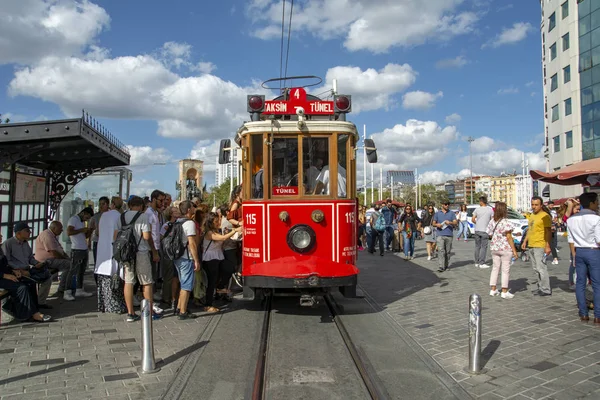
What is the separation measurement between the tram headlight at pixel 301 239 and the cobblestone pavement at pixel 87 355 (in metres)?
1.77

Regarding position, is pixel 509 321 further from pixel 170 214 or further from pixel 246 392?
pixel 170 214

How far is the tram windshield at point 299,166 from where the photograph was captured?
7.56m

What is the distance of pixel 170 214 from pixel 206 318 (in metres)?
1.89

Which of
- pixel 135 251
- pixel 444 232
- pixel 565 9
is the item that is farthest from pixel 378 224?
pixel 565 9

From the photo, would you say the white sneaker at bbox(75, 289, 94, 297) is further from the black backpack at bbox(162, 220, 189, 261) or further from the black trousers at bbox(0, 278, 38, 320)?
the black backpack at bbox(162, 220, 189, 261)

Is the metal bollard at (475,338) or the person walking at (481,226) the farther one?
the person walking at (481,226)

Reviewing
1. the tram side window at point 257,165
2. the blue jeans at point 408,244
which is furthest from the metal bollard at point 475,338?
the blue jeans at point 408,244

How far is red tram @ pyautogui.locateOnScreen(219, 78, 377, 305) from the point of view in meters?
7.41

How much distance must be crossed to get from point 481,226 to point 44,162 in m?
10.4

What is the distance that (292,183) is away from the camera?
758cm

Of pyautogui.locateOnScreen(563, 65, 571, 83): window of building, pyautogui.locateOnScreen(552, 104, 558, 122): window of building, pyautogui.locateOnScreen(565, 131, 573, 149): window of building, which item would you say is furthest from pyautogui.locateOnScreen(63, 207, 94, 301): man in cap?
pyautogui.locateOnScreen(552, 104, 558, 122): window of building

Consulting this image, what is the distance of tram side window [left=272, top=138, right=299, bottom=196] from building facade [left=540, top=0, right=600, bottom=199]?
3445cm

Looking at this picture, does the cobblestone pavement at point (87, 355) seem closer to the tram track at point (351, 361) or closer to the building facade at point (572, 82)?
the tram track at point (351, 361)

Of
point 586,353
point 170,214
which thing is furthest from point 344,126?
point 586,353
